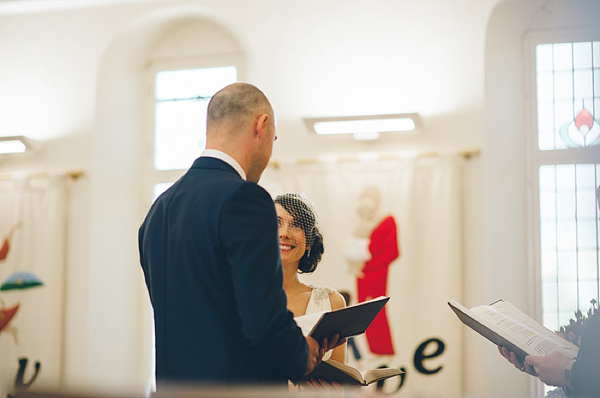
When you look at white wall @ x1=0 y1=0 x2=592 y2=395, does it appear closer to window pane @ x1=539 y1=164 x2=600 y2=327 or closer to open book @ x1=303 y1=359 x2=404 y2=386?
window pane @ x1=539 y1=164 x2=600 y2=327

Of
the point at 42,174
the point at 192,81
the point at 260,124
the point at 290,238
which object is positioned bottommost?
the point at 290,238

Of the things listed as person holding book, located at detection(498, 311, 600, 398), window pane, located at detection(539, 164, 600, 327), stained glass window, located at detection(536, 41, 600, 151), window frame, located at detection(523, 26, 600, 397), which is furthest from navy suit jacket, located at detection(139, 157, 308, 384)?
stained glass window, located at detection(536, 41, 600, 151)

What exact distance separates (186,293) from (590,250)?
3886 mm

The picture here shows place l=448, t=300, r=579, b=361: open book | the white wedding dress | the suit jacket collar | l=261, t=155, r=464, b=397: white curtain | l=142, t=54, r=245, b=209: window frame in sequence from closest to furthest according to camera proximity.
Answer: the suit jacket collar, l=448, t=300, r=579, b=361: open book, the white wedding dress, l=261, t=155, r=464, b=397: white curtain, l=142, t=54, r=245, b=209: window frame

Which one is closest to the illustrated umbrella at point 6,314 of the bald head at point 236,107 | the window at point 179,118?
the window at point 179,118

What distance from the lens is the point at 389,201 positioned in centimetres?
547

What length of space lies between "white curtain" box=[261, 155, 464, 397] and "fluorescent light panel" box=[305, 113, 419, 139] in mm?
222

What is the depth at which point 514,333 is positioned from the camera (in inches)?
111

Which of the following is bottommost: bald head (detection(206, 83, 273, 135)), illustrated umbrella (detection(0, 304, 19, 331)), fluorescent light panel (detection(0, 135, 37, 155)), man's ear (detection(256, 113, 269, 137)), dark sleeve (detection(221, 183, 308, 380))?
illustrated umbrella (detection(0, 304, 19, 331))

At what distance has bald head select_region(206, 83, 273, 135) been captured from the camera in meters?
2.52

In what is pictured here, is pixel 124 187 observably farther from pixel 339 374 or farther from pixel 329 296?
pixel 339 374

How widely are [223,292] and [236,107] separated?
0.60m

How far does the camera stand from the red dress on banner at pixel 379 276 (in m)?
5.36

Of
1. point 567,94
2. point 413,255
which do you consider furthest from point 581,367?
point 567,94
